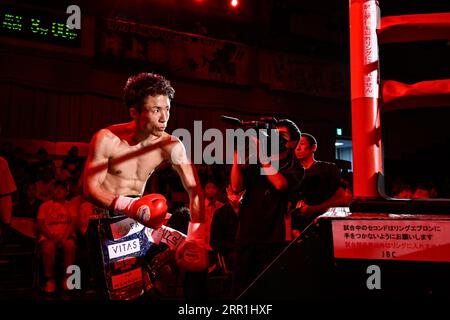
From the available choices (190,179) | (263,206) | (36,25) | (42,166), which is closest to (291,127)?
(263,206)

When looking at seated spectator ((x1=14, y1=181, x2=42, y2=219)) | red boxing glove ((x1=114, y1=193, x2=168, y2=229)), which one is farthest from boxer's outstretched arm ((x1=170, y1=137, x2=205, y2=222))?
seated spectator ((x1=14, y1=181, x2=42, y2=219))

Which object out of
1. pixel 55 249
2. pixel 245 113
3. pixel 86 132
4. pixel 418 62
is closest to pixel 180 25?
pixel 245 113

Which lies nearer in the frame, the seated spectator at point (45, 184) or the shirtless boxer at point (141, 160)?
the shirtless boxer at point (141, 160)

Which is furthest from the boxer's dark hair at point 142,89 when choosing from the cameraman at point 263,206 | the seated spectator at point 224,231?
the seated spectator at point 224,231

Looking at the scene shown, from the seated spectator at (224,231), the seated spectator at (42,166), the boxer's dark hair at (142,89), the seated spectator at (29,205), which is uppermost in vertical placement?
the boxer's dark hair at (142,89)

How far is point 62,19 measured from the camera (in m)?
8.59

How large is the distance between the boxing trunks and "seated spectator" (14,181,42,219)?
440cm

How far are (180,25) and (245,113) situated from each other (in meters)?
2.90

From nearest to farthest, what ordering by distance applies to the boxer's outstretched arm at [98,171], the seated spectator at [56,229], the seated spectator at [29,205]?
1. the boxer's outstretched arm at [98,171]
2. the seated spectator at [56,229]
3. the seated spectator at [29,205]

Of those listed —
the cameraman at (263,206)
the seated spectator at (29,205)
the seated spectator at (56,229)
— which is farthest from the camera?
the seated spectator at (29,205)

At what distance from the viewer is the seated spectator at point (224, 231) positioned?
583 centimetres

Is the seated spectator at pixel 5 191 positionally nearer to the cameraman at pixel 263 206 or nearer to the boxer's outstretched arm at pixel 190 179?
the boxer's outstretched arm at pixel 190 179

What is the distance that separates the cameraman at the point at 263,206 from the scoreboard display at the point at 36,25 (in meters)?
7.04

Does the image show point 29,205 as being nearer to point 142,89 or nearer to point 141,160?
point 141,160
